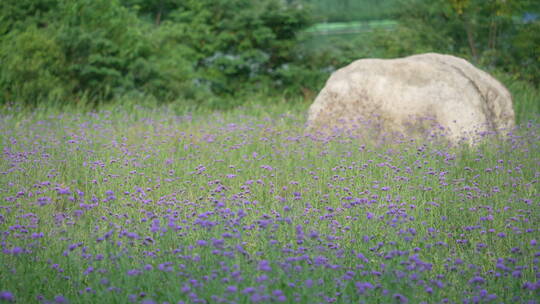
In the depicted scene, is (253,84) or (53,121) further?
(253,84)

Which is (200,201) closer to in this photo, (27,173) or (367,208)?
(367,208)

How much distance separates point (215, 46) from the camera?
15.1 m

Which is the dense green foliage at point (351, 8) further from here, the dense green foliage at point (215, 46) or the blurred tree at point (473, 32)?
the blurred tree at point (473, 32)

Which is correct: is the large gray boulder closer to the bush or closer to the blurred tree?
the bush

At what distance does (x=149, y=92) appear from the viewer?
12016 millimetres

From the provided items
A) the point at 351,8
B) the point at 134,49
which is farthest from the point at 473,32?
the point at 351,8

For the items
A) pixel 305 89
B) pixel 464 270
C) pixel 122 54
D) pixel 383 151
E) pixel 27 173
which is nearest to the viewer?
pixel 464 270

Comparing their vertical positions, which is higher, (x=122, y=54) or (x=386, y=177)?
(x=122, y=54)

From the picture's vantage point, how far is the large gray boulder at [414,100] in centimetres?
763

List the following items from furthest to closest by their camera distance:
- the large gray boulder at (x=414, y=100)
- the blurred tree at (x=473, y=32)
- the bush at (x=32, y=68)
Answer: the blurred tree at (x=473, y=32)
the bush at (x=32, y=68)
the large gray boulder at (x=414, y=100)

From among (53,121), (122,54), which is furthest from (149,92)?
(53,121)

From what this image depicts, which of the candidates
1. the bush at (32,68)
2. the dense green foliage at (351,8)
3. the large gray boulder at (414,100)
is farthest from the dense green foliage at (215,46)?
the dense green foliage at (351,8)

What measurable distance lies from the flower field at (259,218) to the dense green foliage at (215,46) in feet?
10.1

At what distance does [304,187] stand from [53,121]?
4.57 m
